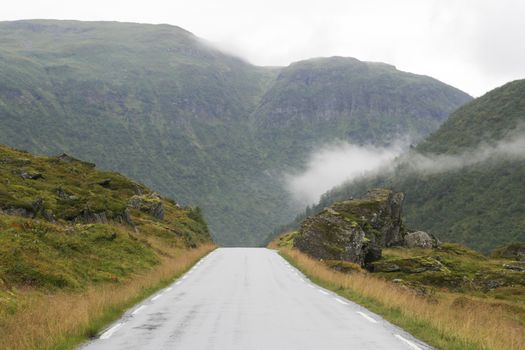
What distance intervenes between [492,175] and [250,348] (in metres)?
163

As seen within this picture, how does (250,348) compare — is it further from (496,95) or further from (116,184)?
(496,95)

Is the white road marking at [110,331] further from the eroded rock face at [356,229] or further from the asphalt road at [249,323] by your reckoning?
the eroded rock face at [356,229]

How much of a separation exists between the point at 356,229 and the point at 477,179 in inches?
5387

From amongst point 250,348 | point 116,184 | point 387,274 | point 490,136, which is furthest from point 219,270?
point 490,136

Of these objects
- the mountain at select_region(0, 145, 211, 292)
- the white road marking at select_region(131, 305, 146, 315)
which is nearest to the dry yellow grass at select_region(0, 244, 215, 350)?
the white road marking at select_region(131, 305, 146, 315)

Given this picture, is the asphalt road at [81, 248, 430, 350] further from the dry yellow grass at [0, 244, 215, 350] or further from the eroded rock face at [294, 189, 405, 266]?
the eroded rock face at [294, 189, 405, 266]

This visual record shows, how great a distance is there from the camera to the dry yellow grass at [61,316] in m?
8.88

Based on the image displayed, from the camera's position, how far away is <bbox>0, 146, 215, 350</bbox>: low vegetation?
1023 centimetres

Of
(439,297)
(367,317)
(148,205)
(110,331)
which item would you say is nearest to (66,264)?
(110,331)

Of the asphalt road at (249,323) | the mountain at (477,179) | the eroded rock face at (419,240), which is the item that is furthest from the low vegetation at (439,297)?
the mountain at (477,179)

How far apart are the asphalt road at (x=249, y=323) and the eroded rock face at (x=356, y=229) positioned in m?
16.3

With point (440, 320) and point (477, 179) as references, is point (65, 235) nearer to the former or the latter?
point (440, 320)

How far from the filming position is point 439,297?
24.1 m

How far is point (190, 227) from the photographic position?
5544 cm
